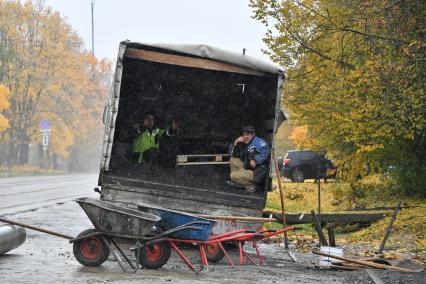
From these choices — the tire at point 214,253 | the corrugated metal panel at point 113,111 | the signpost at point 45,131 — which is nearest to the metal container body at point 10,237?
the corrugated metal panel at point 113,111

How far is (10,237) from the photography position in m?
9.81

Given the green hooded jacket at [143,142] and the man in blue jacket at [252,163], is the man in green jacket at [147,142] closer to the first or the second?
the green hooded jacket at [143,142]

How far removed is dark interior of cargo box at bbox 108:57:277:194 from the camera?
14609mm

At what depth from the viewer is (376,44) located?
14.1 meters

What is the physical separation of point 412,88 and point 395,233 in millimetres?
3585

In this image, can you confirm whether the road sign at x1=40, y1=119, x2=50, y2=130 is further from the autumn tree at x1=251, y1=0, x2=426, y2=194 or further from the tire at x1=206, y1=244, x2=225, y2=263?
the tire at x1=206, y1=244, x2=225, y2=263

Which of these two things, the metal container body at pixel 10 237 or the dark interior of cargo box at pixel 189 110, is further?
the dark interior of cargo box at pixel 189 110

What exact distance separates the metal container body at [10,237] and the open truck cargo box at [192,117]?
1886 millimetres

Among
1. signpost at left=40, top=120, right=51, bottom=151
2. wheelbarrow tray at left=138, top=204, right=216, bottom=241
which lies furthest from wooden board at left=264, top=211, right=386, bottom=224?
signpost at left=40, top=120, right=51, bottom=151

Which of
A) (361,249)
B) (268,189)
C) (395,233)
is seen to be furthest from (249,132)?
(395,233)

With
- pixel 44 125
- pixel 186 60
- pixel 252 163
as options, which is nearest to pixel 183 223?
pixel 252 163

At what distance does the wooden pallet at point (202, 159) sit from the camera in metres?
15.0

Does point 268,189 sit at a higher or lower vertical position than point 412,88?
lower

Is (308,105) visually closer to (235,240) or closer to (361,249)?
(361,249)
